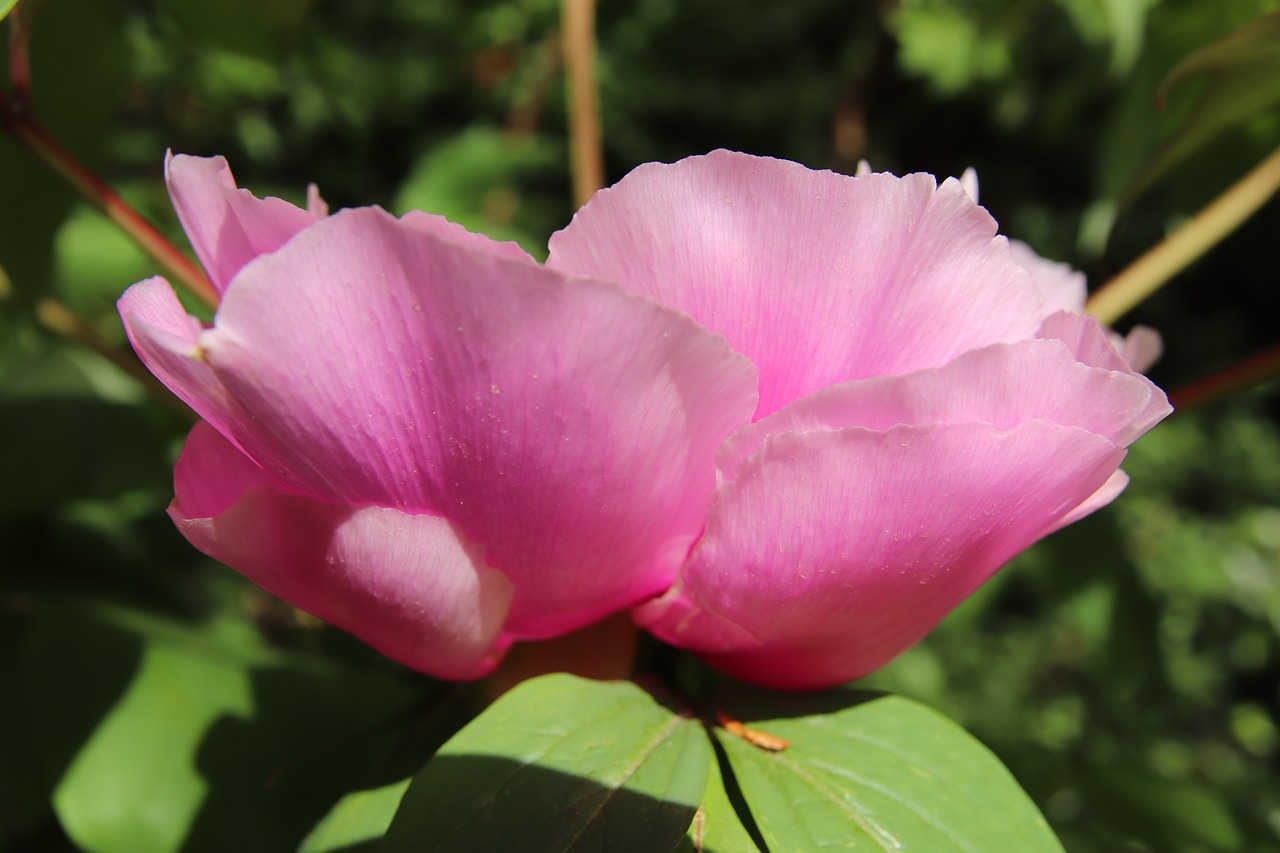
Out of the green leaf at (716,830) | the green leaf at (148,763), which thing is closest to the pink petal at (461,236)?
the green leaf at (716,830)

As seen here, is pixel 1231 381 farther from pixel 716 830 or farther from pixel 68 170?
pixel 68 170

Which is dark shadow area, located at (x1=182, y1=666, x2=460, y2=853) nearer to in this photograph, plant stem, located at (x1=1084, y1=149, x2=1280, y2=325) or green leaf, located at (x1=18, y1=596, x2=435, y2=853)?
green leaf, located at (x1=18, y1=596, x2=435, y2=853)

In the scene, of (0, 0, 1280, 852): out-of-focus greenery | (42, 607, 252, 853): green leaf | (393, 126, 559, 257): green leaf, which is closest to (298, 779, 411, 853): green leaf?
(0, 0, 1280, 852): out-of-focus greenery

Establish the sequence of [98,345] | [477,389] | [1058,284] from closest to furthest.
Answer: [477,389]
[1058,284]
[98,345]

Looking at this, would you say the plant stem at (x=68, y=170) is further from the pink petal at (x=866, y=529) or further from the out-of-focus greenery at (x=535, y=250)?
the pink petal at (x=866, y=529)

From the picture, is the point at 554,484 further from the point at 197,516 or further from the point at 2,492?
the point at 2,492

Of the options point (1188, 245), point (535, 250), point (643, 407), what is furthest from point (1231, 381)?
point (535, 250)

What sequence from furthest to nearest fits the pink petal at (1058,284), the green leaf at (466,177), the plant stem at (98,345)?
the green leaf at (466,177)
the plant stem at (98,345)
the pink petal at (1058,284)
